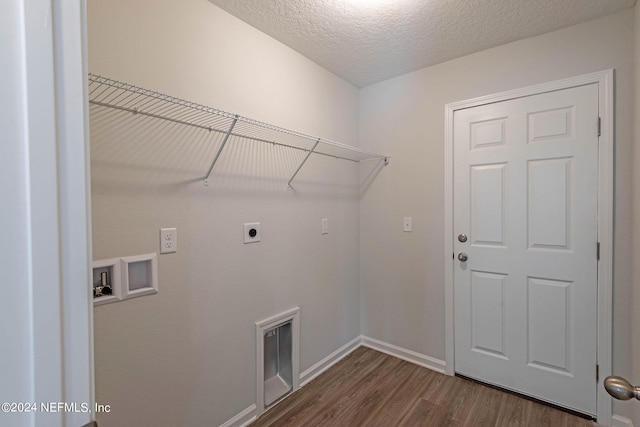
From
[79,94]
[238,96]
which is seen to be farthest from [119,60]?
[79,94]

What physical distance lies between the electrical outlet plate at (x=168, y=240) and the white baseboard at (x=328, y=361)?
135cm

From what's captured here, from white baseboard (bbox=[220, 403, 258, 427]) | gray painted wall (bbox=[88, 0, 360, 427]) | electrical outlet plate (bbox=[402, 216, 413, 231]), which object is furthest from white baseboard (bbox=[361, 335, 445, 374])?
white baseboard (bbox=[220, 403, 258, 427])

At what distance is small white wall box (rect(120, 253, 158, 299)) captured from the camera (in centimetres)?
122

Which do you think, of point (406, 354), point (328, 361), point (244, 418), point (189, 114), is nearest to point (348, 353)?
point (328, 361)

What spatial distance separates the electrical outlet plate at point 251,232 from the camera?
1.70 metres

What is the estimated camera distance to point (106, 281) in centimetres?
118

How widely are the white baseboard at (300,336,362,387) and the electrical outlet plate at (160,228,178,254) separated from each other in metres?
1.35

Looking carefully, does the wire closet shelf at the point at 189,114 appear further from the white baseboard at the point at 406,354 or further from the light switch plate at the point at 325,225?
the white baseboard at the point at 406,354

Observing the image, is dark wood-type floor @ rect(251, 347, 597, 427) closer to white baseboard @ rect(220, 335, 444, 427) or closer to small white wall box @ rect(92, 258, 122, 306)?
white baseboard @ rect(220, 335, 444, 427)

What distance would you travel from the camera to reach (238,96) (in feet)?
5.44

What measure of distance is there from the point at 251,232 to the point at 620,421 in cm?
241

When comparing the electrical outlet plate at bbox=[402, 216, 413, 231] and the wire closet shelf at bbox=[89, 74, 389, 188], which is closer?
the wire closet shelf at bbox=[89, 74, 389, 188]

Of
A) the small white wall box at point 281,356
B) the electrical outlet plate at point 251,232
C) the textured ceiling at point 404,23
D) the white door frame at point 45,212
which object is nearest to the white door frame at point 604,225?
the textured ceiling at point 404,23

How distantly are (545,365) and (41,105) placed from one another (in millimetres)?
2640
